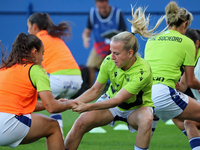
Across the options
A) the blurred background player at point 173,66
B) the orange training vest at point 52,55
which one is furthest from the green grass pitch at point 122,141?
the orange training vest at point 52,55

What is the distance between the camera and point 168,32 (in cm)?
358

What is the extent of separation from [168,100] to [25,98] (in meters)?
1.47

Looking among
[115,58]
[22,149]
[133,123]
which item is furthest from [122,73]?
[22,149]

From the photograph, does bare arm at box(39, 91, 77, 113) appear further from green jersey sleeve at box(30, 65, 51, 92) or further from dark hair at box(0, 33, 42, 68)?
dark hair at box(0, 33, 42, 68)

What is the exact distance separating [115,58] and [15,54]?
0.93 metres

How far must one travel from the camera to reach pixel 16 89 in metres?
2.75

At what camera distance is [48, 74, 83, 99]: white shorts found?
4717 mm

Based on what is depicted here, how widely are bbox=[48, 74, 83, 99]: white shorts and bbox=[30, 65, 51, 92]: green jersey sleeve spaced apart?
1.92 m

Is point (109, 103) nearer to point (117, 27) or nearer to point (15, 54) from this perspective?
point (15, 54)

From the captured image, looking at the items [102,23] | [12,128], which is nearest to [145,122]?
[12,128]

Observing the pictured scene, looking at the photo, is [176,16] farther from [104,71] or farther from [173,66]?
[104,71]

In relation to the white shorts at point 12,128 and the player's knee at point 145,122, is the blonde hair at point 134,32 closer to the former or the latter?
the player's knee at point 145,122

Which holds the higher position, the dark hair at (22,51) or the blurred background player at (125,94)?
the dark hair at (22,51)

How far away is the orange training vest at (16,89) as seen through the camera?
2.73 metres
